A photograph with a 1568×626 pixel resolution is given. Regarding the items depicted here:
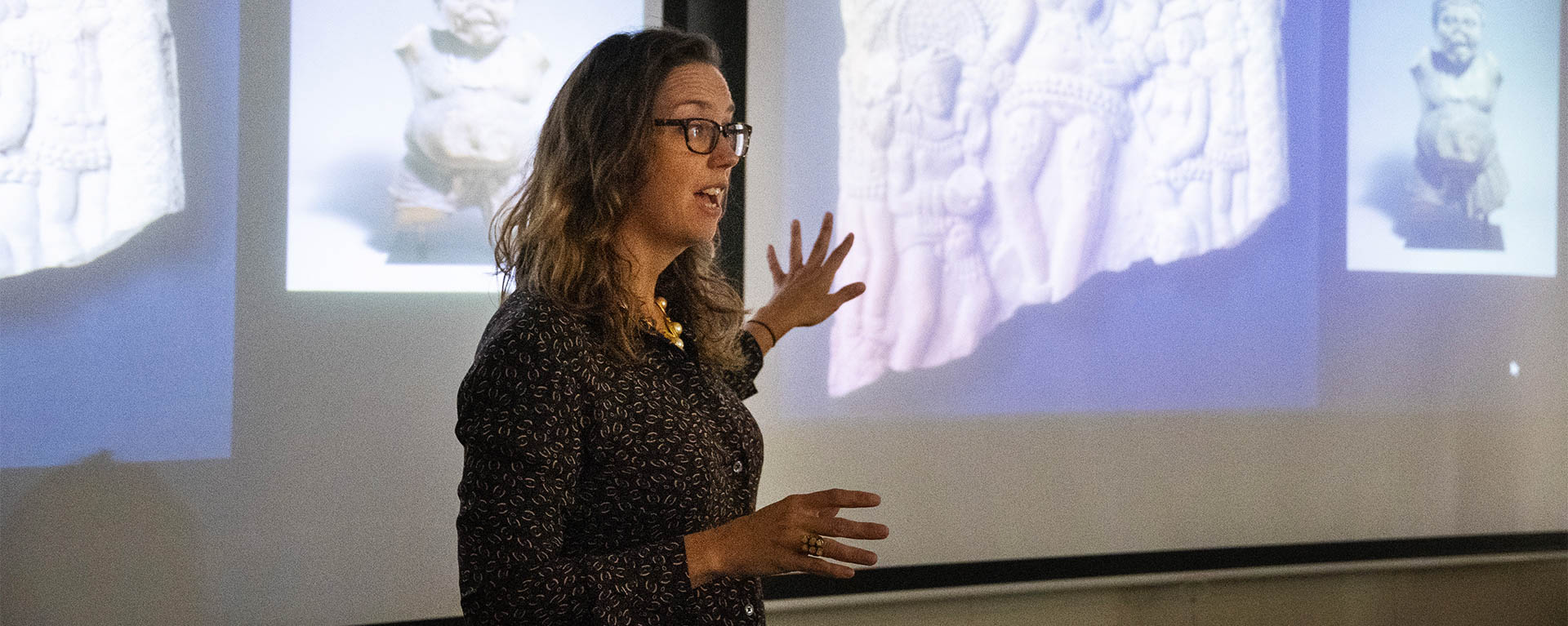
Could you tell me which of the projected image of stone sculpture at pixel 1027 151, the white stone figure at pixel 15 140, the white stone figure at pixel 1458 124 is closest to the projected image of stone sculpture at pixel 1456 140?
the white stone figure at pixel 1458 124

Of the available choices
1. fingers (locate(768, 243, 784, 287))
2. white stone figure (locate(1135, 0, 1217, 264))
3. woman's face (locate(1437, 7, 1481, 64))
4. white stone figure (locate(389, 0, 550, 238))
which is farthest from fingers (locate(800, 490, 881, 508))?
woman's face (locate(1437, 7, 1481, 64))

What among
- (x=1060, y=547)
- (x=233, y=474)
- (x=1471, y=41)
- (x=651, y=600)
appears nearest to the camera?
(x=651, y=600)

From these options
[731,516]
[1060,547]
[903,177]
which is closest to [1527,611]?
[1060,547]

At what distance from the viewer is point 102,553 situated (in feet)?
7.38

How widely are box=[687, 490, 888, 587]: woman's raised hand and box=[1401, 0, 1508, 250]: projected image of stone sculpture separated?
2822 millimetres

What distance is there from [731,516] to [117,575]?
1515 mm

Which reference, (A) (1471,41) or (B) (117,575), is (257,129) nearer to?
(B) (117,575)

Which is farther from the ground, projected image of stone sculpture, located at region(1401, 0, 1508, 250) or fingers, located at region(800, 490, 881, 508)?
projected image of stone sculpture, located at region(1401, 0, 1508, 250)

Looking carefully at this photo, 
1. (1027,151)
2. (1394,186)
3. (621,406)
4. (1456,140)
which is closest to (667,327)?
(621,406)

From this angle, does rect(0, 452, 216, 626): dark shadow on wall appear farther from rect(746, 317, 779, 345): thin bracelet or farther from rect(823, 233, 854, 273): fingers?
rect(823, 233, 854, 273): fingers

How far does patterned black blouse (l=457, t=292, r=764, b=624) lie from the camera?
1.21 m

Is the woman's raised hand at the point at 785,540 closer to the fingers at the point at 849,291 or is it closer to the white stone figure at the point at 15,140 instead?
the fingers at the point at 849,291

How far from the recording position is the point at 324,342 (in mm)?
2418

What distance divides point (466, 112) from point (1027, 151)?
56.2 inches
